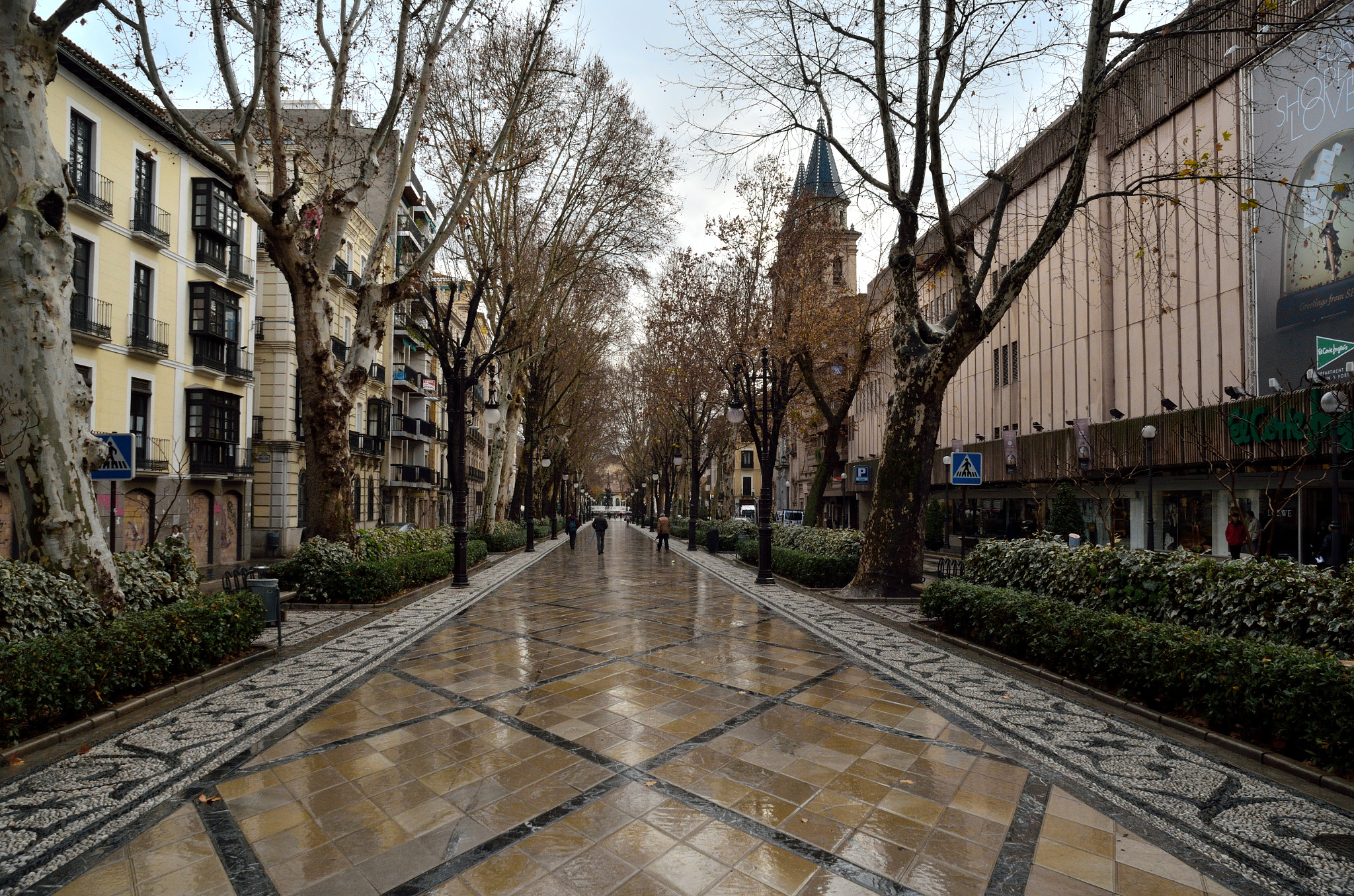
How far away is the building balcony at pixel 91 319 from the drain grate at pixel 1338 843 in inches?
921

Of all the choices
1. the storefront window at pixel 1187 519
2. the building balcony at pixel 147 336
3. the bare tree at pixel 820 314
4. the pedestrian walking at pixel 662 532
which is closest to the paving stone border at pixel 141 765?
the bare tree at pixel 820 314

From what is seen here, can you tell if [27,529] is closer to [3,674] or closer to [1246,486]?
[3,674]

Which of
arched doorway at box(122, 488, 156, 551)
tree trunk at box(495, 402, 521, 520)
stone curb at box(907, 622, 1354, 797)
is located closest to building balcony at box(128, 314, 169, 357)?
arched doorway at box(122, 488, 156, 551)

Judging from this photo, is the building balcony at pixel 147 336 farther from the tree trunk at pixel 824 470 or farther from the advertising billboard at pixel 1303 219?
the advertising billboard at pixel 1303 219

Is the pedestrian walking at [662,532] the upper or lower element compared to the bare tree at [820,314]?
lower

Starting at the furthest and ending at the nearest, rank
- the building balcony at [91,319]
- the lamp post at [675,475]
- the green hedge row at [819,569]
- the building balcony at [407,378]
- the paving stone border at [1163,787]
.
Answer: the building balcony at [407,378]
the lamp post at [675,475]
the building balcony at [91,319]
the green hedge row at [819,569]
the paving stone border at [1163,787]

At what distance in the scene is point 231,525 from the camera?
1019 inches

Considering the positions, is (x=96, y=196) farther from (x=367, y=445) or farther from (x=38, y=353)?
(x=367, y=445)

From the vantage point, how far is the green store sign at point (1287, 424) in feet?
47.2

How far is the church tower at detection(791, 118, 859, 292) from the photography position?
13680mm

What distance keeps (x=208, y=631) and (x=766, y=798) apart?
5907 mm

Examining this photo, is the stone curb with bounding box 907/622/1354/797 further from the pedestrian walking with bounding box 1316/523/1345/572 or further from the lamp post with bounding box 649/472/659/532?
the lamp post with bounding box 649/472/659/532

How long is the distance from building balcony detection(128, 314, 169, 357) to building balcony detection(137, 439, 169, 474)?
2.51 metres

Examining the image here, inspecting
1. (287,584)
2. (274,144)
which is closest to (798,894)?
(287,584)
